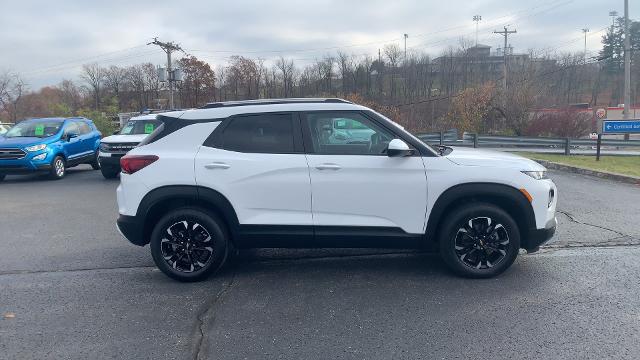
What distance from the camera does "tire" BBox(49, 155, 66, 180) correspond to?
1305 cm

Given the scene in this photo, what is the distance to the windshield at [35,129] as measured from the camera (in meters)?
13.5

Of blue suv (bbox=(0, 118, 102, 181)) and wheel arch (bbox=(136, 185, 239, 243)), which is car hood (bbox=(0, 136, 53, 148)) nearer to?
blue suv (bbox=(0, 118, 102, 181))

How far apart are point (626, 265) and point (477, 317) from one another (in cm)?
226

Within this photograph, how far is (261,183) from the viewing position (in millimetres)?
4605

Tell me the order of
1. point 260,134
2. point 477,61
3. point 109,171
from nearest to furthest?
point 260,134
point 109,171
point 477,61

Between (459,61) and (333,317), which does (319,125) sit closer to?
(333,317)

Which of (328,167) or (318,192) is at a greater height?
(328,167)

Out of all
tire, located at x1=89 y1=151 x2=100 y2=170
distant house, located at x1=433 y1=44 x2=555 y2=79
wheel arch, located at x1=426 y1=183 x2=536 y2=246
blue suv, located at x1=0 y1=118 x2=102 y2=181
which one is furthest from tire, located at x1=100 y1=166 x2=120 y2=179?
distant house, located at x1=433 y1=44 x2=555 y2=79

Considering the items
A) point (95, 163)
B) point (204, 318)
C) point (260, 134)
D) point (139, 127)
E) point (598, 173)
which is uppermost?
point (139, 127)

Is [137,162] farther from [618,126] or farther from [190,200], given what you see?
[618,126]

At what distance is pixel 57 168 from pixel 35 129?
1.43m

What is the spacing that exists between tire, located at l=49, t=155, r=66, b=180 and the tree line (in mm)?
28116

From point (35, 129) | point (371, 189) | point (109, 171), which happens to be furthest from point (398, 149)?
point (35, 129)

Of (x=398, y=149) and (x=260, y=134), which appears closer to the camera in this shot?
(x=398, y=149)
